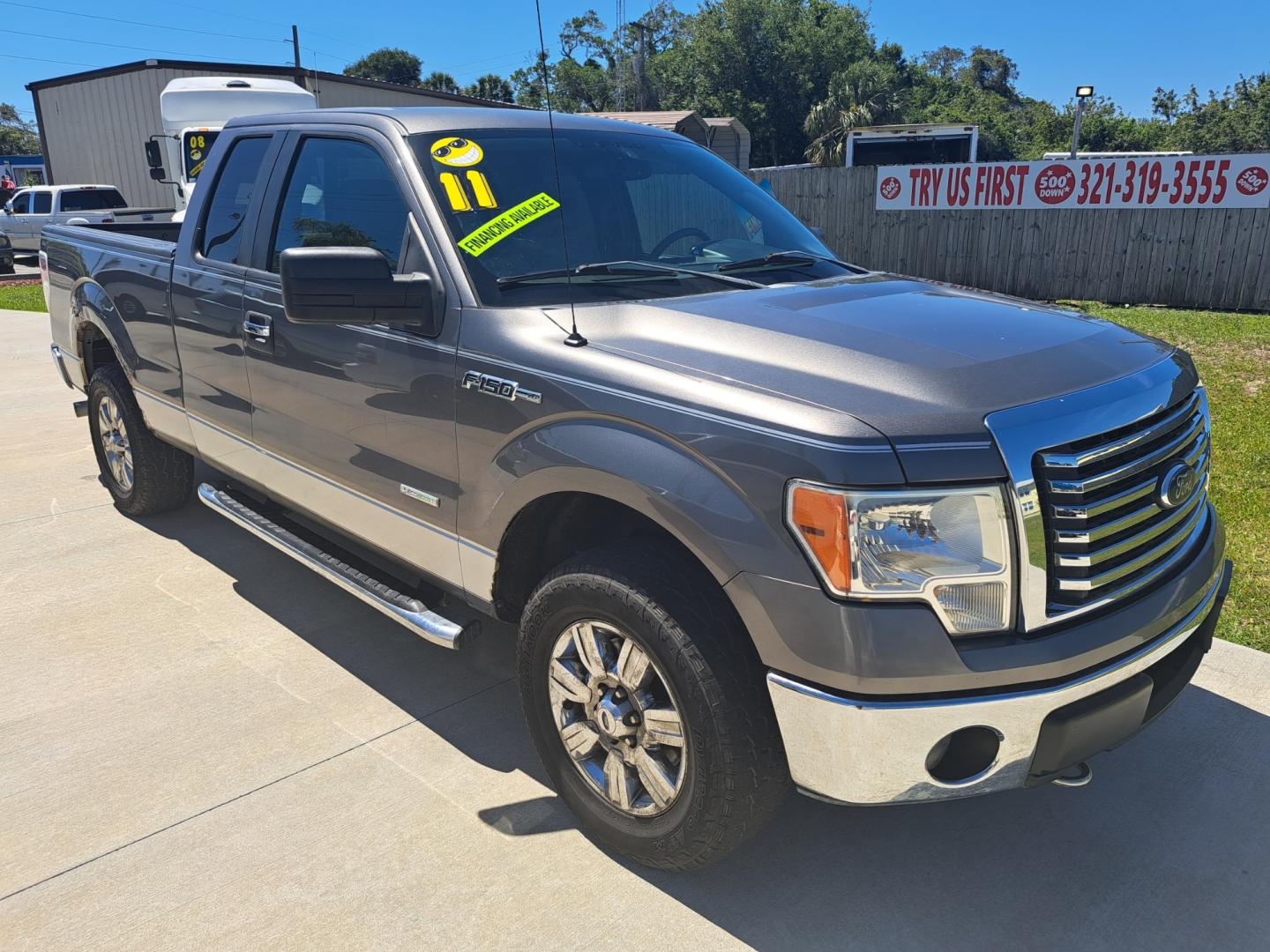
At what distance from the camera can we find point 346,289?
106 inches

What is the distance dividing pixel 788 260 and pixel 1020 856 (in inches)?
80.9

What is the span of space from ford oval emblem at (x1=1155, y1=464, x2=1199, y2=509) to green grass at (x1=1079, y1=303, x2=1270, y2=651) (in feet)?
6.02

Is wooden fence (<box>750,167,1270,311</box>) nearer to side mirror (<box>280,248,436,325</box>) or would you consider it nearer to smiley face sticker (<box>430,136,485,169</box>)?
smiley face sticker (<box>430,136,485,169</box>)

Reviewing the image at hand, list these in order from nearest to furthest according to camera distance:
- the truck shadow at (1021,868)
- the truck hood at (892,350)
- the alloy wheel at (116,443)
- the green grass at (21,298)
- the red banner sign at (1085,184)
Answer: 1. the truck hood at (892,350)
2. the truck shadow at (1021,868)
3. the alloy wheel at (116,443)
4. the red banner sign at (1085,184)
5. the green grass at (21,298)

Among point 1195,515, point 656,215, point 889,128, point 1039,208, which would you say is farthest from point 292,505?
point 889,128

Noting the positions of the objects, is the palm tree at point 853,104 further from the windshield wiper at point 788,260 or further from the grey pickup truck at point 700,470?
the grey pickup truck at point 700,470

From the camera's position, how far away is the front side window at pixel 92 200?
73.2 ft

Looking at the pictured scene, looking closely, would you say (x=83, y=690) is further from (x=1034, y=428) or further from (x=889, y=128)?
(x=889, y=128)

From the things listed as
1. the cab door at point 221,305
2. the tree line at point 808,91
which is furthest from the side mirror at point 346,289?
the tree line at point 808,91

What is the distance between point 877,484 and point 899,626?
0.30 meters

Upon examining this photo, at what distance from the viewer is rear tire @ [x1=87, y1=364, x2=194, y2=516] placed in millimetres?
5129

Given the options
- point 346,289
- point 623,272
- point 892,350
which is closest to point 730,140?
point 623,272

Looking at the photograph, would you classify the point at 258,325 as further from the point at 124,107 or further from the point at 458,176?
the point at 124,107

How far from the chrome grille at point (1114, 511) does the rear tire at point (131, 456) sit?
4385 millimetres
